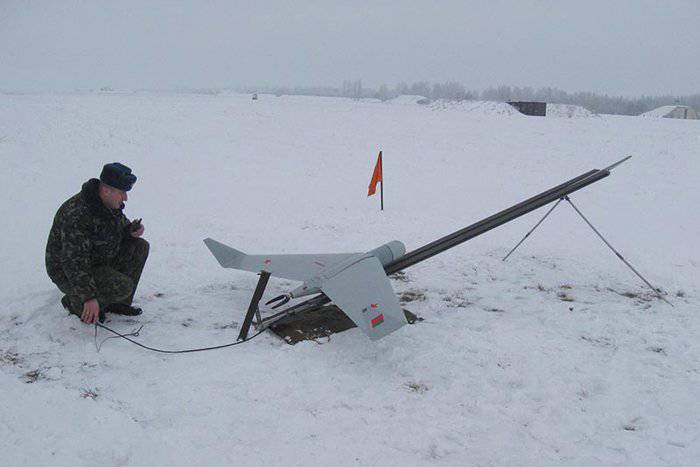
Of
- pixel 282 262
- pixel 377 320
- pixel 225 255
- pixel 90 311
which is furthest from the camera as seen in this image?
pixel 225 255

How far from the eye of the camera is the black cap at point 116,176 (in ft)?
15.7

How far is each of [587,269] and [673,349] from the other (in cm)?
260

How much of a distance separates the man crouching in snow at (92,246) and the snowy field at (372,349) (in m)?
0.45

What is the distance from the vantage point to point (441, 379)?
174 inches

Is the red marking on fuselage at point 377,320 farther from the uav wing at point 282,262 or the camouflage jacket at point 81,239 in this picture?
the camouflage jacket at point 81,239

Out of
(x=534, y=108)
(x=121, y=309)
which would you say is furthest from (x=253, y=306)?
(x=534, y=108)

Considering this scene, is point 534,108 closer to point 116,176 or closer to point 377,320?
point 377,320

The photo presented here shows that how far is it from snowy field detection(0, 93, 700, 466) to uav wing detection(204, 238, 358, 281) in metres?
0.43

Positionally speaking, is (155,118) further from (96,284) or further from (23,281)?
(96,284)

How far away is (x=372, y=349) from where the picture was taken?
4953mm

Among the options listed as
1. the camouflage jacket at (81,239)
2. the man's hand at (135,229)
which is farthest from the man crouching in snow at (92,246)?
the man's hand at (135,229)

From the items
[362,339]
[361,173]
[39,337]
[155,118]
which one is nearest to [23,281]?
[39,337]

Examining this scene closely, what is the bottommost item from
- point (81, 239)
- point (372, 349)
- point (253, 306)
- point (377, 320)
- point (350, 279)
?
point (372, 349)

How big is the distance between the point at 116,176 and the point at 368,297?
2.81 metres
